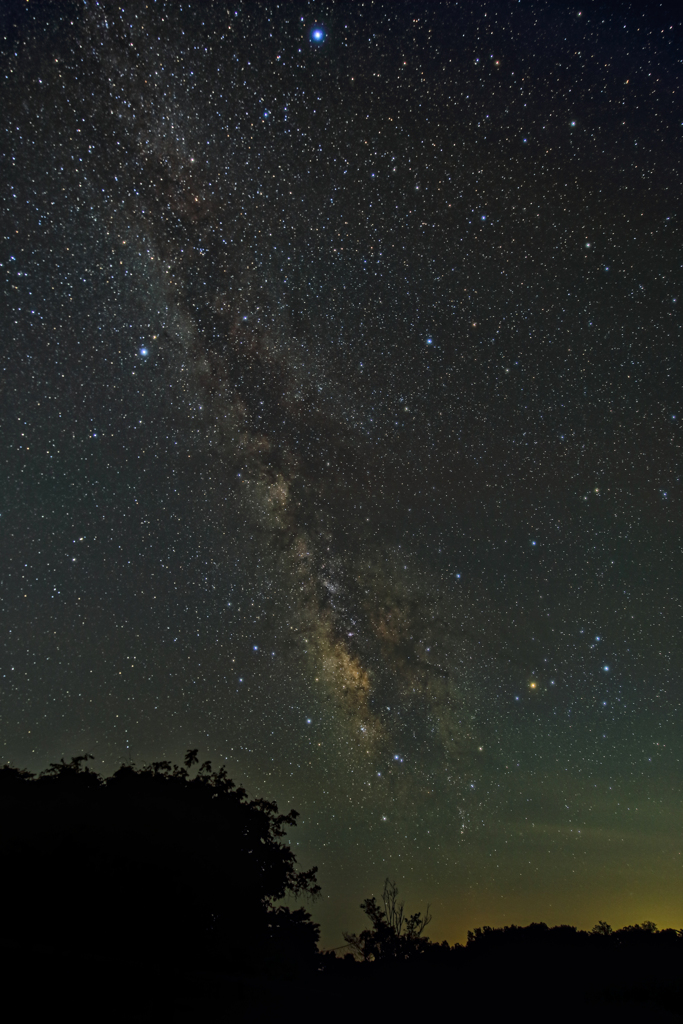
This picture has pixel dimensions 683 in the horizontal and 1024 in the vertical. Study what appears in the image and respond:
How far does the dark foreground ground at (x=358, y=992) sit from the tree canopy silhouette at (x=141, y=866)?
1.91ft

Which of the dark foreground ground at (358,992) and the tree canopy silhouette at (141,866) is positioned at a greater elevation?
the tree canopy silhouette at (141,866)

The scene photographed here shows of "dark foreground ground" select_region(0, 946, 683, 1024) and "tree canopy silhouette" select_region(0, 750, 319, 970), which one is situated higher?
"tree canopy silhouette" select_region(0, 750, 319, 970)

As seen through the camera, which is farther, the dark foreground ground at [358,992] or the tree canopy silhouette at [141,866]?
the tree canopy silhouette at [141,866]

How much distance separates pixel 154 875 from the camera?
10.8 meters

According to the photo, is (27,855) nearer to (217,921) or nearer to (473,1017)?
(217,921)

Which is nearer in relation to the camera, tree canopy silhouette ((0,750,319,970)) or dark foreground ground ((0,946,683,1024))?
dark foreground ground ((0,946,683,1024))

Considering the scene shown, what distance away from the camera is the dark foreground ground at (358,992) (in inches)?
276

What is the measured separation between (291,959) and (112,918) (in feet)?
23.1

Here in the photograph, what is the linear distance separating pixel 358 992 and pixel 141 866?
23.3 ft

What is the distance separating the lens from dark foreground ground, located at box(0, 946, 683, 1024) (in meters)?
7.02

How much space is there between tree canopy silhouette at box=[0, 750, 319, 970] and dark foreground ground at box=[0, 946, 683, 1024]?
584 millimetres

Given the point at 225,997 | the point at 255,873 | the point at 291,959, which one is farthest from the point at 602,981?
the point at 225,997

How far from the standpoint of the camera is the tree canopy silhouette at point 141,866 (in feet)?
33.0

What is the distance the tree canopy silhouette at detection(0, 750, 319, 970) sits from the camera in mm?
10055
